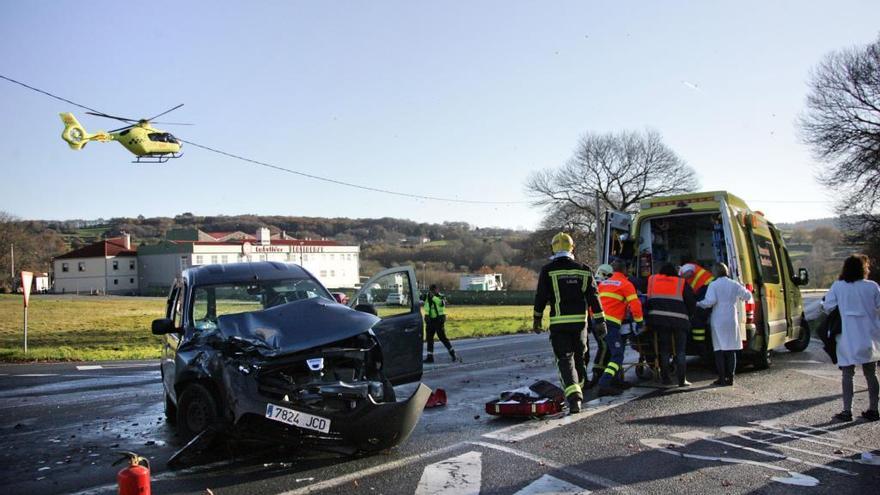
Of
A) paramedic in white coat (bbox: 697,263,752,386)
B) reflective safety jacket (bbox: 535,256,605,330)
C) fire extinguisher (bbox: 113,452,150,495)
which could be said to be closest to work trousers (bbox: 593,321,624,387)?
paramedic in white coat (bbox: 697,263,752,386)

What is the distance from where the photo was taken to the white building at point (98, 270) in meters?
96.3

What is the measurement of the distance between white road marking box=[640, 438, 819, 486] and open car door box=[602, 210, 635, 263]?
5.19m

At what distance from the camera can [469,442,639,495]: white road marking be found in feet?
16.5

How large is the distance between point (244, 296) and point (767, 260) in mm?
8551

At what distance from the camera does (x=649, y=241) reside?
12.0 metres

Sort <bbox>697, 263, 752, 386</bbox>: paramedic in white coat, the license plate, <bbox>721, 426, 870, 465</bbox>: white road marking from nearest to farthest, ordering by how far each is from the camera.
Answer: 1. the license plate
2. <bbox>721, 426, 870, 465</bbox>: white road marking
3. <bbox>697, 263, 752, 386</bbox>: paramedic in white coat

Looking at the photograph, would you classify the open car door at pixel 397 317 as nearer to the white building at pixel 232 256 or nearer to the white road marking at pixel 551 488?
the white road marking at pixel 551 488

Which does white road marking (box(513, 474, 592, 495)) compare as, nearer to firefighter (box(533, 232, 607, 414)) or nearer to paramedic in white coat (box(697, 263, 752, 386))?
firefighter (box(533, 232, 607, 414))

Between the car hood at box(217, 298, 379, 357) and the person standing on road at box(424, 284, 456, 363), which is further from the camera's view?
the person standing on road at box(424, 284, 456, 363)

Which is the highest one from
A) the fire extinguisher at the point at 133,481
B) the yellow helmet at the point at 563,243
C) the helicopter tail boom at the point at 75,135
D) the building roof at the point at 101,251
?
A: the helicopter tail boom at the point at 75,135

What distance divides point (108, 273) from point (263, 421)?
102m

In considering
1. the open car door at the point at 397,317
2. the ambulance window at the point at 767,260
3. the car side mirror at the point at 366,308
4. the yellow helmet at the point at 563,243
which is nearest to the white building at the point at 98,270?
the ambulance window at the point at 767,260

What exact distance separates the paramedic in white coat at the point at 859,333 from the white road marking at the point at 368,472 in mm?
4066

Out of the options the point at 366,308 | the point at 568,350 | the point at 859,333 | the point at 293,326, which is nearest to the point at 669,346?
the point at 568,350
